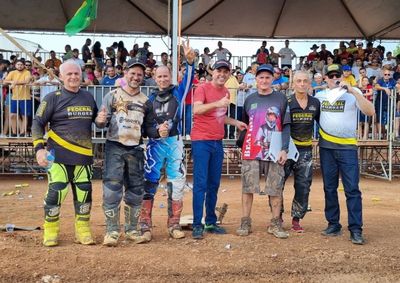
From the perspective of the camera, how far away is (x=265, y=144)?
19.7ft

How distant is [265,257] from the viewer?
5270 mm

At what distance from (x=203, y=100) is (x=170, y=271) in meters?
2.10

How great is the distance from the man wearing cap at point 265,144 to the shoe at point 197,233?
482 mm

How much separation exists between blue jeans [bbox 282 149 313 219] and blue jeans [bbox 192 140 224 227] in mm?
895

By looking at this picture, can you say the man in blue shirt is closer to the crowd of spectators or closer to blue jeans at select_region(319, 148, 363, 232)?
the crowd of spectators

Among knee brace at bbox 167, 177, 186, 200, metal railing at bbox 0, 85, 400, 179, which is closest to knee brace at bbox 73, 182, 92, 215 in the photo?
knee brace at bbox 167, 177, 186, 200

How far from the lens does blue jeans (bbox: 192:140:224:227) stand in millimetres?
5961

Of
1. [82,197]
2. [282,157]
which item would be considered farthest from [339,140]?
[82,197]

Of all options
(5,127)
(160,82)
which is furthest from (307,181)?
(5,127)

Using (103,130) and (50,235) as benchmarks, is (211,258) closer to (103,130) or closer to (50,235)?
(50,235)

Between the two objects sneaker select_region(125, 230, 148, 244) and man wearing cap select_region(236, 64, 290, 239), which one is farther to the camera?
man wearing cap select_region(236, 64, 290, 239)

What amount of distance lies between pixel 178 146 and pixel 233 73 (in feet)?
31.6

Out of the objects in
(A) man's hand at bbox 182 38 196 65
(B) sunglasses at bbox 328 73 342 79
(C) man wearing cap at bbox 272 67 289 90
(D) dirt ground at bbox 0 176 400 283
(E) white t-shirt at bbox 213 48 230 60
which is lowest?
(D) dirt ground at bbox 0 176 400 283

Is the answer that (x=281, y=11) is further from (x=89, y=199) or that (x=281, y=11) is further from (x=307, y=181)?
(x=89, y=199)
